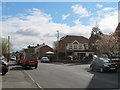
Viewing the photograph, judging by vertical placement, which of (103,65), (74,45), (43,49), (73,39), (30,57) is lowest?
(103,65)

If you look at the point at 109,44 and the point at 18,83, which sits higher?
the point at 109,44

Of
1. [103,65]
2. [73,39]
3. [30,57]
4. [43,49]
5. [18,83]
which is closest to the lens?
[18,83]

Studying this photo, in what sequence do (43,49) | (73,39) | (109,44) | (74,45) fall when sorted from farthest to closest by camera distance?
(43,49) < (73,39) < (74,45) < (109,44)

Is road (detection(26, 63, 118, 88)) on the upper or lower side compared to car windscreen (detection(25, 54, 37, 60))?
lower

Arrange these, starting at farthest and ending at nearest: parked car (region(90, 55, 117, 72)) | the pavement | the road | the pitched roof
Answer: the pitched roof
parked car (region(90, 55, 117, 72))
the road
the pavement

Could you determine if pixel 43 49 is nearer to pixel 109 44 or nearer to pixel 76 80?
pixel 109 44

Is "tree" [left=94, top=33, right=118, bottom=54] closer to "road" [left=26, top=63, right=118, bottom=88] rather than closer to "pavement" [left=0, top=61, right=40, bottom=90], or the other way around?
"road" [left=26, top=63, right=118, bottom=88]

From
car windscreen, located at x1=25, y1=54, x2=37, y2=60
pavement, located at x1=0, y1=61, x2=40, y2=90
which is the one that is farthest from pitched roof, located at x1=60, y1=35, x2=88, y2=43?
pavement, located at x1=0, y1=61, x2=40, y2=90

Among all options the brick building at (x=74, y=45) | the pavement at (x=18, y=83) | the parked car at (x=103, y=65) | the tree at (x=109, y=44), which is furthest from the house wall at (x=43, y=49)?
the pavement at (x=18, y=83)

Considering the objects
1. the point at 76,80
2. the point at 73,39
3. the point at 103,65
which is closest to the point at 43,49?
the point at 73,39

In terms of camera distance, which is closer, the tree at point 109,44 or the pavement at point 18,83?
the pavement at point 18,83

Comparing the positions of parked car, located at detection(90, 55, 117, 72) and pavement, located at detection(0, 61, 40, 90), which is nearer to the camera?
pavement, located at detection(0, 61, 40, 90)

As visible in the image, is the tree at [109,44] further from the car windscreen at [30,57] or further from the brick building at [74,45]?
the brick building at [74,45]

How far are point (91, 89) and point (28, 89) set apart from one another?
3.12m
